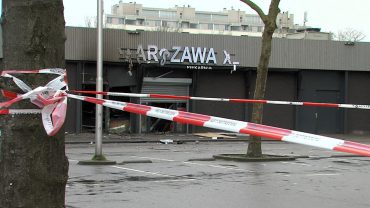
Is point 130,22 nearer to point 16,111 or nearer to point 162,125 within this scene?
point 162,125

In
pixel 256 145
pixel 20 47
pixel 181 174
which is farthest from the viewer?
pixel 256 145

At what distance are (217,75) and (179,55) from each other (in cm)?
327

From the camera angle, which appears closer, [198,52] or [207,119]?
[207,119]

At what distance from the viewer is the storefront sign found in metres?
31.2

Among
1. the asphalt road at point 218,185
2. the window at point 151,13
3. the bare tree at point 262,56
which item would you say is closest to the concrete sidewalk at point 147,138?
the bare tree at point 262,56

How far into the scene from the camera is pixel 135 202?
8555 mm

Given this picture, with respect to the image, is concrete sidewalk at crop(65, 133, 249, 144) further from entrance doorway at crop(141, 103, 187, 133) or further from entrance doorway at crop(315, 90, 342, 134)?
entrance doorway at crop(315, 90, 342, 134)

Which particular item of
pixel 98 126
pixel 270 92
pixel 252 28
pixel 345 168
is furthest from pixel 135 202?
pixel 252 28

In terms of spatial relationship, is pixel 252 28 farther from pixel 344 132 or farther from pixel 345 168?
pixel 345 168

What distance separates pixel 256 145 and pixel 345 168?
2989 mm

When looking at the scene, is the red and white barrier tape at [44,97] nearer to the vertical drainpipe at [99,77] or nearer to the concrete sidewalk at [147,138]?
the vertical drainpipe at [99,77]

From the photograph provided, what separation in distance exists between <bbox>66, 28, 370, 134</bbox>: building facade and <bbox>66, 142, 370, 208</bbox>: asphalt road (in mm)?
16107

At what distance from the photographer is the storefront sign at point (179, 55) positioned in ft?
102

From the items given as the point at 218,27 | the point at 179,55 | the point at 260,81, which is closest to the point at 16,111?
the point at 260,81
